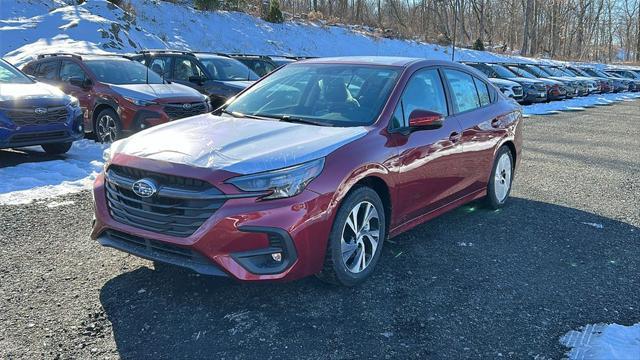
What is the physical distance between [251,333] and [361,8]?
4995 centimetres

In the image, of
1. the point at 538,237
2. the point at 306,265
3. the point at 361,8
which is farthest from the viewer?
the point at 361,8

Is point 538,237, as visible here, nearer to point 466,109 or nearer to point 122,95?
point 466,109

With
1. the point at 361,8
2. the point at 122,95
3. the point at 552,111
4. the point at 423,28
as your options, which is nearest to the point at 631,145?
the point at 552,111

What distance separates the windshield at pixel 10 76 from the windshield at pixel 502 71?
17.9 meters

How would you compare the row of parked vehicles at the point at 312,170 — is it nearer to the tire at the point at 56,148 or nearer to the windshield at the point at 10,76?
the tire at the point at 56,148

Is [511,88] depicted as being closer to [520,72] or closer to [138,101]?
[520,72]

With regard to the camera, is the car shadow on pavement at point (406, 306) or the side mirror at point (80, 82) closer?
the car shadow on pavement at point (406, 306)

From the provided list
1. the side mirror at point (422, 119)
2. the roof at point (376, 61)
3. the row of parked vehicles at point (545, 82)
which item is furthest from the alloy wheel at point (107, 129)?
the row of parked vehicles at point (545, 82)

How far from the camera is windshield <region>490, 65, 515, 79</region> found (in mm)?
22214

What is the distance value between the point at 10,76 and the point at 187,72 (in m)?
4.01

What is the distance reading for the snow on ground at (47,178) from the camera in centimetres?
607

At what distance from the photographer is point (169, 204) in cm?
346

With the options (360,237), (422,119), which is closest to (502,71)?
(422,119)

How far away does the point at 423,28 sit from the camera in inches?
2304
